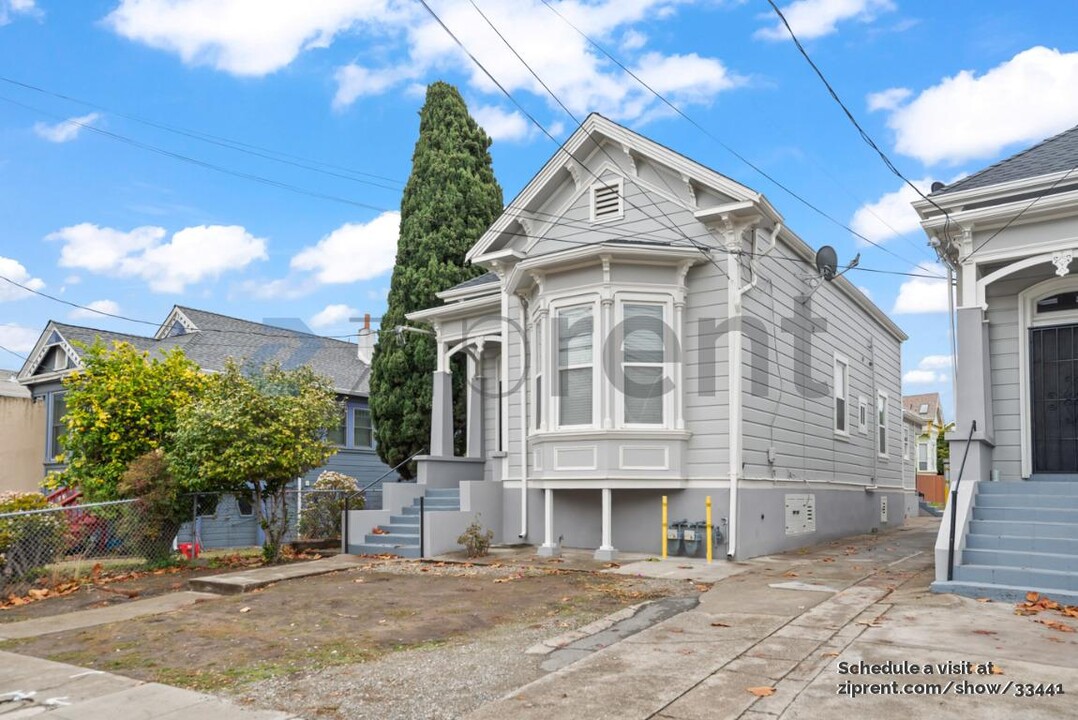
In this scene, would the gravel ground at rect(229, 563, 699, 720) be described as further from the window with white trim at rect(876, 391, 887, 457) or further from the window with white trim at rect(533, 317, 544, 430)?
the window with white trim at rect(876, 391, 887, 457)

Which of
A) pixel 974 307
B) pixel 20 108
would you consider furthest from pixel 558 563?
pixel 20 108

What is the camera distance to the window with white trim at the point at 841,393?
18.3 meters

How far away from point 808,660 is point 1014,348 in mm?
7225

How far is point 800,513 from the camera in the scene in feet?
50.5

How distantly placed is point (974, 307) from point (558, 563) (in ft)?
21.8

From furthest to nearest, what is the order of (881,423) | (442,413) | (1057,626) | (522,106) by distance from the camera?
1. (881,423)
2. (442,413)
3. (522,106)
4. (1057,626)

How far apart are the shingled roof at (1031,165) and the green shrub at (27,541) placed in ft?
43.3

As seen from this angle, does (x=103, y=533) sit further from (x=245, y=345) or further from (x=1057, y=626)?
(x=1057, y=626)

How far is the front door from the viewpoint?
1125 cm

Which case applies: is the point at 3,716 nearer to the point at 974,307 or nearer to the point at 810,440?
the point at 974,307

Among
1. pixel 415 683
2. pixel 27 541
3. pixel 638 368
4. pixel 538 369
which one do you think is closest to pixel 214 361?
pixel 27 541

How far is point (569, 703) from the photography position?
5.46m

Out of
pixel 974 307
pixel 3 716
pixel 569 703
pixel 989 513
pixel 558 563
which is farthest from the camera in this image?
pixel 558 563

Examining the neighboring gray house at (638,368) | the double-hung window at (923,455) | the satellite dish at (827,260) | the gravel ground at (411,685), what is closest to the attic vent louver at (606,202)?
the neighboring gray house at (638,368)
